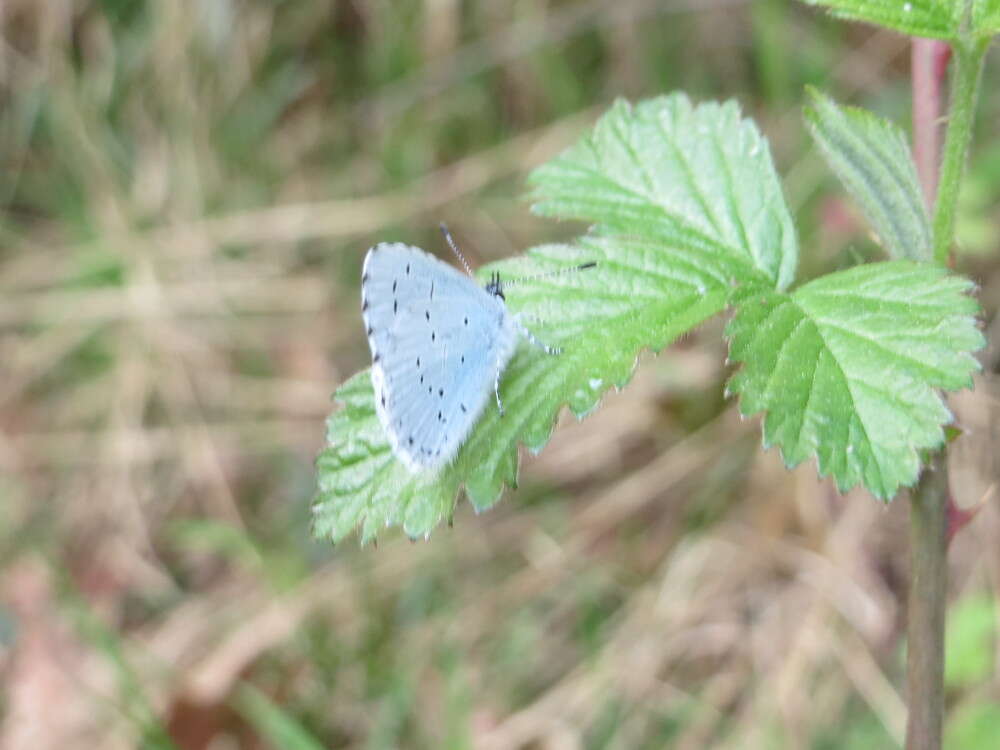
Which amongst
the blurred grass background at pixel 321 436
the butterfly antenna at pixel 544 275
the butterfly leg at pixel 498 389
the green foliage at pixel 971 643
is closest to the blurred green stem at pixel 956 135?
the butterfly antenna at pixel 544 275

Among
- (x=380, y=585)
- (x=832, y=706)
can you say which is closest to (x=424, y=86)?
(x=380, y=585)

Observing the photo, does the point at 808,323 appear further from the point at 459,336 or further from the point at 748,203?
the point at 459,336

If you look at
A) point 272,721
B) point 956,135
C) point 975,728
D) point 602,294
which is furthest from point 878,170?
point 272,721

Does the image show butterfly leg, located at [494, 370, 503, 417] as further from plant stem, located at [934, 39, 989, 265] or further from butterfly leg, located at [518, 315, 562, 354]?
plant stem, located at [934, 39, 989, 265]

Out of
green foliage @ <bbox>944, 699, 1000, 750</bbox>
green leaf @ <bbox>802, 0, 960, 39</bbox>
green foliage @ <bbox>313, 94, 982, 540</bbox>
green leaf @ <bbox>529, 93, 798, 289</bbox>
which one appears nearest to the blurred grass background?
green foliage @ <bbox>944, 699, 1000, 750</bbox>

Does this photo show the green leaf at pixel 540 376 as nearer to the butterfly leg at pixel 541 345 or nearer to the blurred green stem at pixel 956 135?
the butterfly leg at pixel 541 345

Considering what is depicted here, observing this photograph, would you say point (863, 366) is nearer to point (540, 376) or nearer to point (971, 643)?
point (540, 376)
